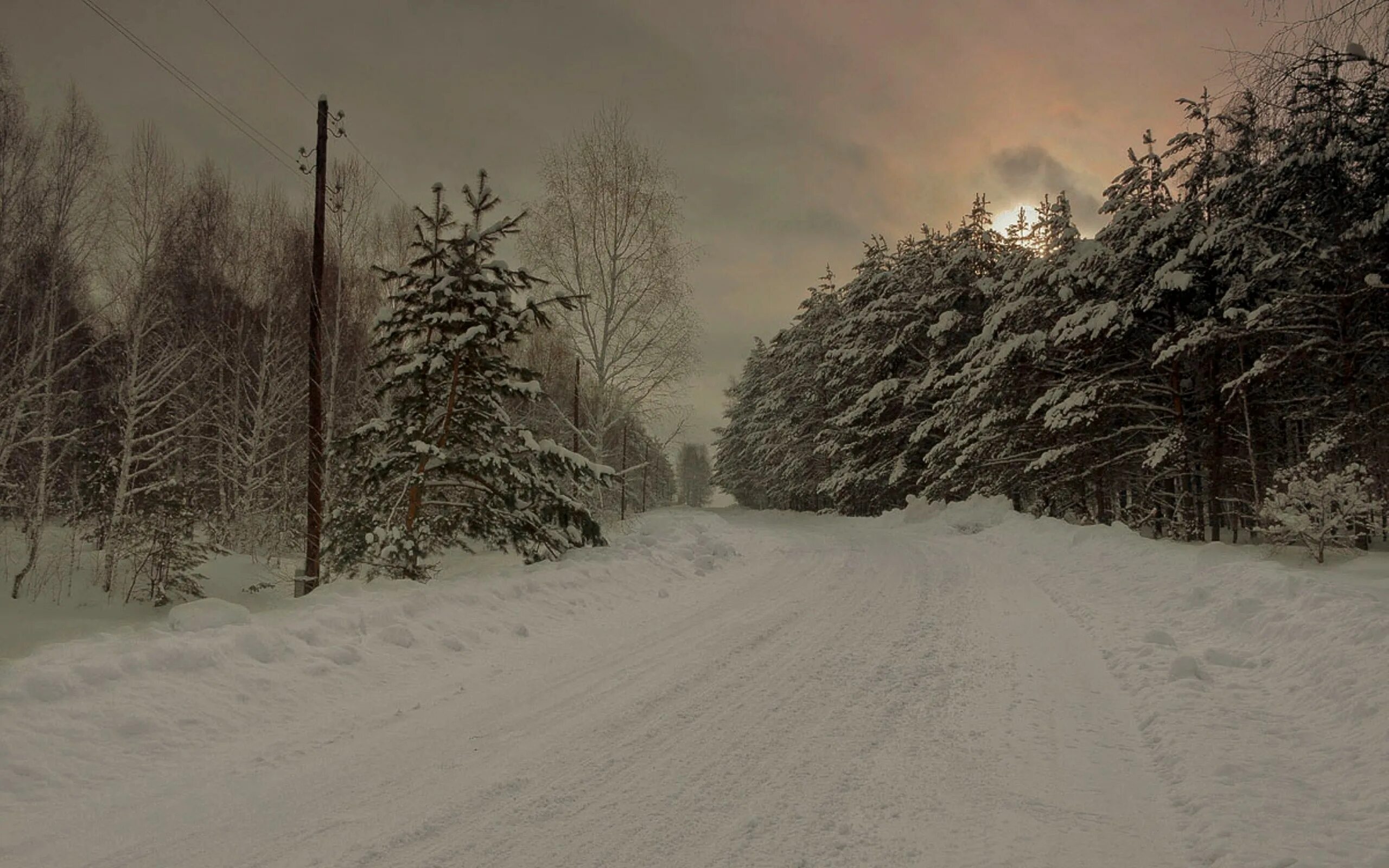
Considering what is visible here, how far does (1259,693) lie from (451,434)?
30.4 feet

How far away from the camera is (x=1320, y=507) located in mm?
9586

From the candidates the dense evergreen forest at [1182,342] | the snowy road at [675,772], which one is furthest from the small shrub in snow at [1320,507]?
the snowy road at [675,772]

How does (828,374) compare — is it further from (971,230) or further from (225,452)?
A: (225,452)

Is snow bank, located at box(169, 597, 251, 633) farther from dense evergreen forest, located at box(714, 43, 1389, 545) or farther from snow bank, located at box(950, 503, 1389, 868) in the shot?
dense evergreen forest, located at box(714, 43, 1389, 545)

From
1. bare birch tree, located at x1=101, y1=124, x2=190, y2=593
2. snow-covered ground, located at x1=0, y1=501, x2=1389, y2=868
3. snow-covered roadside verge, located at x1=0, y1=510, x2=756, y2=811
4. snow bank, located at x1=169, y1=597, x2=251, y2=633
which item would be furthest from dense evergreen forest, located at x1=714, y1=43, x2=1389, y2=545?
bare birch tree, located at x1=101, y1=124, x2=190, y2=593

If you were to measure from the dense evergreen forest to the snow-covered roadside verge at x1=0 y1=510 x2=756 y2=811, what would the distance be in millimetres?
8031

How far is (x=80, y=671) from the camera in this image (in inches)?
176

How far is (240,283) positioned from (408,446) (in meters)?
19.2

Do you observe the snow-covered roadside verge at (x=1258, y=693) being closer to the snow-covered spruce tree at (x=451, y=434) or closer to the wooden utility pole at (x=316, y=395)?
the snow-covered spruce tree at (x=451, y=434)

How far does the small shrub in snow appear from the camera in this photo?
9203 millimetres

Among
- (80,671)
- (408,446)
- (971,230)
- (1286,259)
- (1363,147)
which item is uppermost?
(971,230)

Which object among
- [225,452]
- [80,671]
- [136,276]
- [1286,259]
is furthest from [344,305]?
Answer: [1286,259]

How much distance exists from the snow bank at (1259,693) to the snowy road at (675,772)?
27 centimetres

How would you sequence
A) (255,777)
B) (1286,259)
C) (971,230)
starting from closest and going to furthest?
1. (255,777)
2. (1286,259)
3. (971,230)
